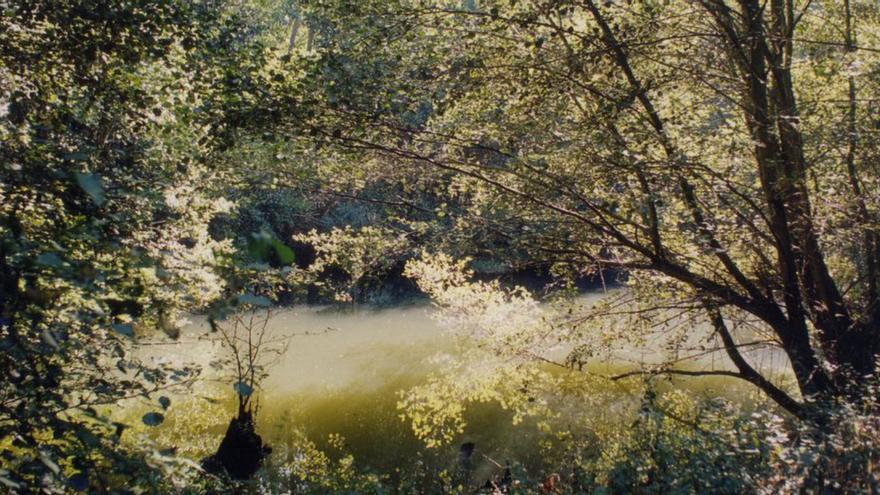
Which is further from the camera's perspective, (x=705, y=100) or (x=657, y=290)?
(x=657, y=290)

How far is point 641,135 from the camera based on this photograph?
5641 millimetres

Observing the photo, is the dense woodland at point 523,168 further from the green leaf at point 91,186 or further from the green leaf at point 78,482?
the green leaf at point 91,186

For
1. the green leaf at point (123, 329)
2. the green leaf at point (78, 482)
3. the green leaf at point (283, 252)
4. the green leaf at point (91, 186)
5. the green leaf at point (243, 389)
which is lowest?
the green leaf at point (78, 482)

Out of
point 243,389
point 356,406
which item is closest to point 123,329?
point 243,389

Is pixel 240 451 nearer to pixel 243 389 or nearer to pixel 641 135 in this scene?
pixel 641 135

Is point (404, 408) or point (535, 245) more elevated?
point (535, 245)

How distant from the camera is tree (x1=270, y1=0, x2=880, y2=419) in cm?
538

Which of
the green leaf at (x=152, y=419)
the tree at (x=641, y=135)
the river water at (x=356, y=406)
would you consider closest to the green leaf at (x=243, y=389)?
the green leaf at (x=152, y=419)

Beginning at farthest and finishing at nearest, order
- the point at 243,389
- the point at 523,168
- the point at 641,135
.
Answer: the point at 523,168 < the point at 641,135 < the point at 243,389

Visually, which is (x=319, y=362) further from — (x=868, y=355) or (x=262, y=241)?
(x=262, y=241)

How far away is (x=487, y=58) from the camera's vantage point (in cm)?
579

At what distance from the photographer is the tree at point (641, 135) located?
538 centimetres

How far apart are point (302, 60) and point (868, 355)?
767cm

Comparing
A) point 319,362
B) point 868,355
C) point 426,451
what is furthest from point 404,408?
point 868,355
